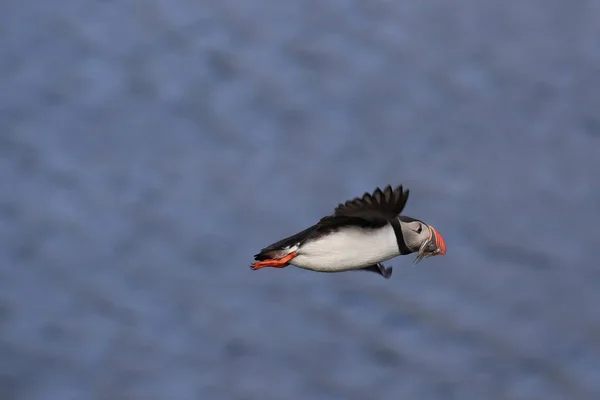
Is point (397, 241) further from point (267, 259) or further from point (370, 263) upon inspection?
point (267, 259)

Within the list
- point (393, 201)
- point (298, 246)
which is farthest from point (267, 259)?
point (393, 201)

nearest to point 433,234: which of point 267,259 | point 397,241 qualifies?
point 397,241

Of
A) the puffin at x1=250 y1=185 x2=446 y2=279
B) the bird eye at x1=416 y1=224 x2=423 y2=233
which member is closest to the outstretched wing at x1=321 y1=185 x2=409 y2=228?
the puffin at x1=250 y1=185 x2=446 y2=279

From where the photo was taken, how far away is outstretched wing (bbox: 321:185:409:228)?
9.97 metres

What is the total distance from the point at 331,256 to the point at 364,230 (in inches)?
11.9

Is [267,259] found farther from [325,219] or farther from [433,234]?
[433,234]

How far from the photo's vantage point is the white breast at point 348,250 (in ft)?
33.5

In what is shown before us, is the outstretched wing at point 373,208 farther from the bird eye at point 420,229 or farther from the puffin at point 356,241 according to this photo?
the bird eye at point 420,229

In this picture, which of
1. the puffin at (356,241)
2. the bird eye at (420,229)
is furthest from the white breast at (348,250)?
the bird eye at (420,229)

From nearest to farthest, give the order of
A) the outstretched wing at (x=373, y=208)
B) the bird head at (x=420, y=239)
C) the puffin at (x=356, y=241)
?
the outstretched wing at (x=373, y=208)
the puffin at (x=356, y=241)
the bird head at (x=420, y=239)

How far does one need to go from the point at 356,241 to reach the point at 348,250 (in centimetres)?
10

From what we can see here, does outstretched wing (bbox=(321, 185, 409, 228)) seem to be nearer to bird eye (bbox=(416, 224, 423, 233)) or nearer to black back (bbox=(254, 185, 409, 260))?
black back (bbox=(254, 185, 409, 260))

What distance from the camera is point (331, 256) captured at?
33.5 feet

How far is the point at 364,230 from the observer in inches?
407
